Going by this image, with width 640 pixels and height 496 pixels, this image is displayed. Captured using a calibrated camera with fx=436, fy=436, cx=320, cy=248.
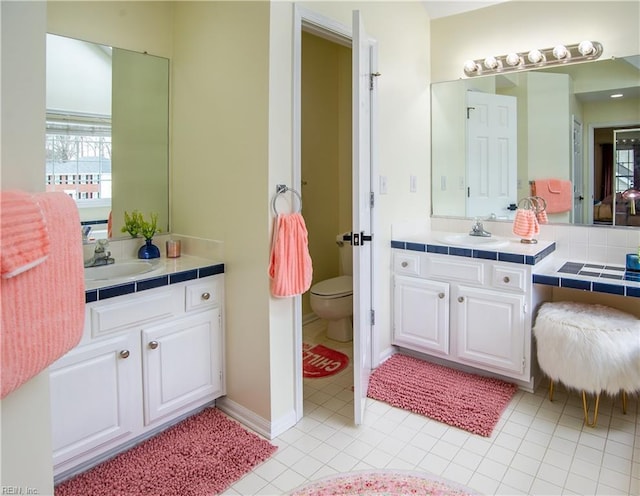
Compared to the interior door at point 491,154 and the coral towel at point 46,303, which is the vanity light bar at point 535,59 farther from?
the coral towel at point 46,303

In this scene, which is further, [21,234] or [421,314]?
[421,314]

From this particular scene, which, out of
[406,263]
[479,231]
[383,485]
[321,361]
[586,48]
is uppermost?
[586,48]

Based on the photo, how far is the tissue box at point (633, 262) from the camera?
7.98 feet

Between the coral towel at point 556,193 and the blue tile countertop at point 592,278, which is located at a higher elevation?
the coral towel at point 556,193

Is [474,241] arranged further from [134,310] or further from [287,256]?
[134,310]

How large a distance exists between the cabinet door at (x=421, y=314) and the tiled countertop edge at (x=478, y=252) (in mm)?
216

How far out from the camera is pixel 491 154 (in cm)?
315

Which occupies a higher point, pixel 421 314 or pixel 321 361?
pixel 421 314

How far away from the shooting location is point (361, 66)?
213cm

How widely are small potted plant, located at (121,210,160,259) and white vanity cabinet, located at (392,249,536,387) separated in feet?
5.15

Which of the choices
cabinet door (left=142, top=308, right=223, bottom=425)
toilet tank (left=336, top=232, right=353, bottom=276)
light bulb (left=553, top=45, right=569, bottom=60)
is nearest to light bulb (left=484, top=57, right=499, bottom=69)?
light bulb (left=553, top=45, right=569, bottom=60)

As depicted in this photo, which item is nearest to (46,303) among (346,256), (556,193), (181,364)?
(181,364)

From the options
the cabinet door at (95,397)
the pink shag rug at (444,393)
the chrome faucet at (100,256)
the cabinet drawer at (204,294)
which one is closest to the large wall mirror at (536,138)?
the pink shag rug at (444,393)

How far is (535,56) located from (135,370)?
9.94 feet
